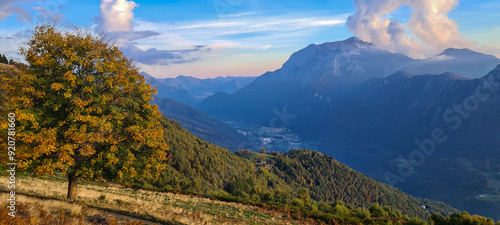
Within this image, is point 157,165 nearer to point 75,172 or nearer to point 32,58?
point 75,172

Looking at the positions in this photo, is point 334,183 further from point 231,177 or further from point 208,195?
point 208,195

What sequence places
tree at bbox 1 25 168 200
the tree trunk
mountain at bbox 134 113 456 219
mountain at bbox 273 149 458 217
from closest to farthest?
tree at bbox 1 25 168 200, the tree trunk, mountain at bbox 134 113 456 219, mountain at bbox 273 149 458 217

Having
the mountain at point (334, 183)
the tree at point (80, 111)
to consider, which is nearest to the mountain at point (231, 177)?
the mountain at point (334, 183)

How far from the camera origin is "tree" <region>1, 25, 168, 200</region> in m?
16.7

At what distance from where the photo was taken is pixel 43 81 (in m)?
17.3

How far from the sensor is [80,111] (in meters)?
17.5

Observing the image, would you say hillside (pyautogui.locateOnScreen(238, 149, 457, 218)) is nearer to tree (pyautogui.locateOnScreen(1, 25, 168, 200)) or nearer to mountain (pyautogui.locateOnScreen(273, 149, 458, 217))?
mountain (pyautogui.locateOnScreen(273, 149, 458, 217))

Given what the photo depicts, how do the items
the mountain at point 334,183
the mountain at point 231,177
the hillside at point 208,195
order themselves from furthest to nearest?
the mountain at point 334,183 → the mountain at point 231,177 → the hillside at point 208,195

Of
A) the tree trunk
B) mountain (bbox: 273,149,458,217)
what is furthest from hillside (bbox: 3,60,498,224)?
mountain (bbox: 273,149,458,217)

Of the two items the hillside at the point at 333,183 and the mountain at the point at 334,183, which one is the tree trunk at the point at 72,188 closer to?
the hillside at the point at 333,183

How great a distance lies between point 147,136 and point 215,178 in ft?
249

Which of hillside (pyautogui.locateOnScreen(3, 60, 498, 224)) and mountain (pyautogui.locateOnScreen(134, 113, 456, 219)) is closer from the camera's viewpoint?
hillside (pyautogui.locateOnScreen(3, 60, 498, 224))

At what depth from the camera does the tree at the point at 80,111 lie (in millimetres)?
16719

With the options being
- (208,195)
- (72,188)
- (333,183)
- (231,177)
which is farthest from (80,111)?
(333,183)
